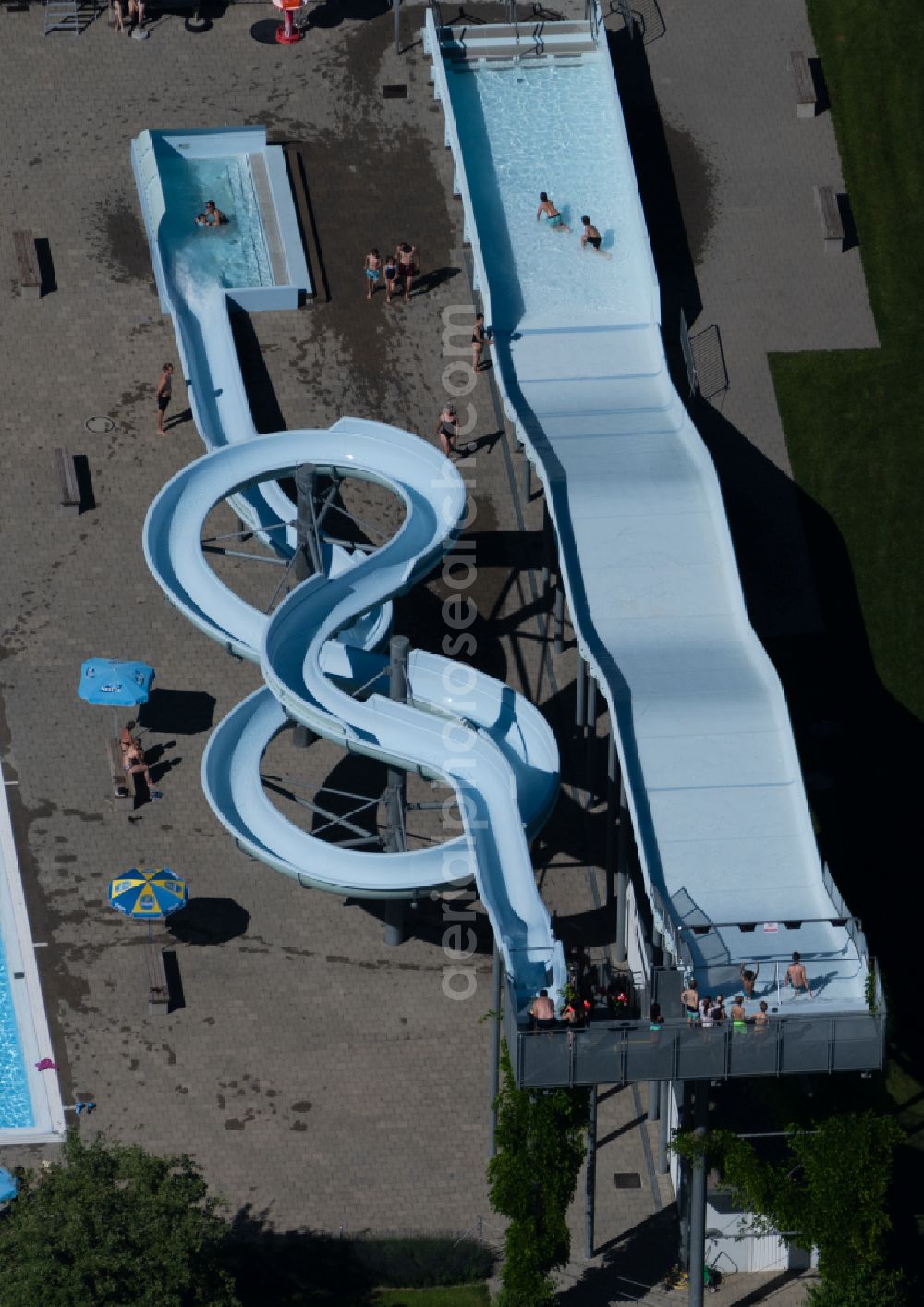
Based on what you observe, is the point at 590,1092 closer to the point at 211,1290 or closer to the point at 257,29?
the point at 211,1290

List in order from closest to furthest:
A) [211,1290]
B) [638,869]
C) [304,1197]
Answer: [211,1290], [304,1197], [638,869]

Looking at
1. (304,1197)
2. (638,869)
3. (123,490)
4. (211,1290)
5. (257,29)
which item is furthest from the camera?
(257,29)

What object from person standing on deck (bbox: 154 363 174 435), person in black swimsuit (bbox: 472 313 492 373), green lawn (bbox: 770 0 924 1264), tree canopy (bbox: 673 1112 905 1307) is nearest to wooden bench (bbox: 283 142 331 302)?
person in black swimsuit (bbox: 472 313 492 373)

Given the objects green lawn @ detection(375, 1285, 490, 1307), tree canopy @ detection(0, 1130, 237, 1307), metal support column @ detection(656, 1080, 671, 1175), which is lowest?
green lawn @ detection(375, 1285, 490, 1307)

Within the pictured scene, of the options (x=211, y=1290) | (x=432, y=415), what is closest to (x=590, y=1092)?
(x=211, y=1290)

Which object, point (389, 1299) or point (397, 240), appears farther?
point (397, 240)

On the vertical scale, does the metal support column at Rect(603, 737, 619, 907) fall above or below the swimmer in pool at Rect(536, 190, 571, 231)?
below

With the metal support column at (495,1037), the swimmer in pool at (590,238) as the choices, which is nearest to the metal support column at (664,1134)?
the metal support column at (495,1037)

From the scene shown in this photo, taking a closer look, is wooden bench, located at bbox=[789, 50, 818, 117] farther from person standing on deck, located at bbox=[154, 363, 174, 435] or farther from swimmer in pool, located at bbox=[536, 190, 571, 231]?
person standing on deck, located at bbox=[154, 363, 174, 435]
